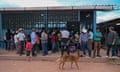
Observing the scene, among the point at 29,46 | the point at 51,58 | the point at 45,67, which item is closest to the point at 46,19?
the point at 29,46

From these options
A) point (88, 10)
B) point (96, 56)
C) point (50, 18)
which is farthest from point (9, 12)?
point (96, 56)

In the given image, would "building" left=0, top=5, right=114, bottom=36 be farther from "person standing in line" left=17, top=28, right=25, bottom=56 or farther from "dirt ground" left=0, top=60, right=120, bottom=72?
"dirt ground" left=0, top=60, right=120, bottom=72

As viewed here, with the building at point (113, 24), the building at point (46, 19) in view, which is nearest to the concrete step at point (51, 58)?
the building at point (46, 19)

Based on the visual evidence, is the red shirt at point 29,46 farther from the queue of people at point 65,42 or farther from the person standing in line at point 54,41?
the person standing in line at point 54,41

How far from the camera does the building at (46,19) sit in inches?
877

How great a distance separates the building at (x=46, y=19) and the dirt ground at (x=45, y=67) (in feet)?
20.7

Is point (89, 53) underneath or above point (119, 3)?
underneath

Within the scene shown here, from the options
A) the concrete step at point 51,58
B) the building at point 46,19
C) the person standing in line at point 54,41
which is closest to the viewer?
the concrete step at point 51,58

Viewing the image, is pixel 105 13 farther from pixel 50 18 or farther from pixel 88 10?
pixel 50 18

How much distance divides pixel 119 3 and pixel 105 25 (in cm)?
403

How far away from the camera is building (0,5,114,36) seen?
22266 mm

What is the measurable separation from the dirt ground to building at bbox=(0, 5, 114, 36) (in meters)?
6.32

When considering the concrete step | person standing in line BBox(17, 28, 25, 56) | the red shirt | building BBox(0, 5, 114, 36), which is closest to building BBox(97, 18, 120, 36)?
building BBox(0, 5, 114, 36)

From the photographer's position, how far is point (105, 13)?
21.8 metres
